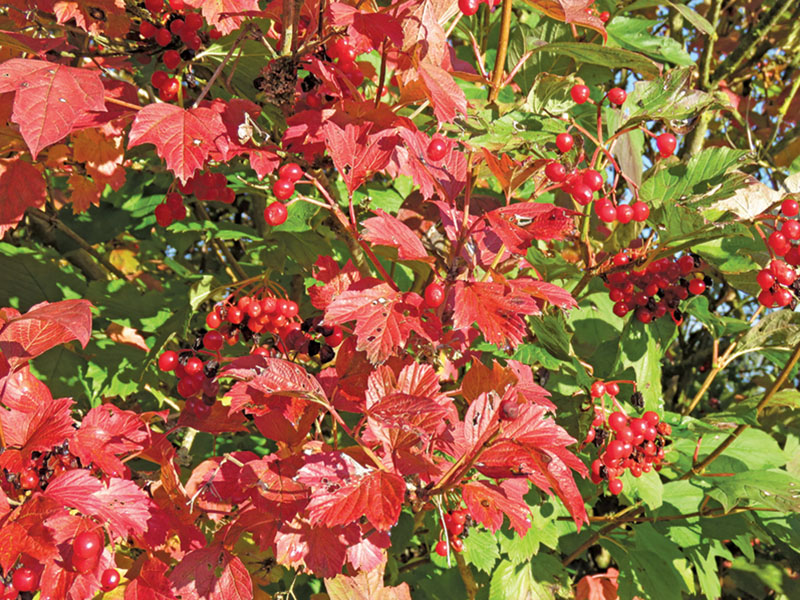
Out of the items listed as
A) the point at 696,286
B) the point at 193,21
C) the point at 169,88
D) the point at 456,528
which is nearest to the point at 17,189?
the point at 169,88

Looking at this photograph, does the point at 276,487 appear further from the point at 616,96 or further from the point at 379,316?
the point at 616,96

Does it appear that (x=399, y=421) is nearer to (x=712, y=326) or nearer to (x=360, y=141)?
(x=360, y=141)

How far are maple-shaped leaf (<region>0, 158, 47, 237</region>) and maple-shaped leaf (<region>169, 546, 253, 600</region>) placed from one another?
94 centimetres

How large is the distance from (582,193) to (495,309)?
39cm

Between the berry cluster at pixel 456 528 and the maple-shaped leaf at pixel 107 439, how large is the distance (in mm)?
664

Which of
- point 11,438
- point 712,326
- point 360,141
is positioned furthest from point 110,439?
point 712,326

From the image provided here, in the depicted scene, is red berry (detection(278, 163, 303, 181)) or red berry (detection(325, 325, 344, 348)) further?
red berry (detection(325, 325, 344, 348))

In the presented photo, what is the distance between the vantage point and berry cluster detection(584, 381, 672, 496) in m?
1.49

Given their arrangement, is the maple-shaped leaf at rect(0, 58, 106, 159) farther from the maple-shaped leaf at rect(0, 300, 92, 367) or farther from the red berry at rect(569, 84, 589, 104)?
the red berry at rect(569, 84, 589, 104)

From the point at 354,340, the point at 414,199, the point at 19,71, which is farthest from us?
the point at 414,199

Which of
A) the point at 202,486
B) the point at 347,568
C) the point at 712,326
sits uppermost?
the point at 712,326

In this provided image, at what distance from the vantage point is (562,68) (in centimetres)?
186

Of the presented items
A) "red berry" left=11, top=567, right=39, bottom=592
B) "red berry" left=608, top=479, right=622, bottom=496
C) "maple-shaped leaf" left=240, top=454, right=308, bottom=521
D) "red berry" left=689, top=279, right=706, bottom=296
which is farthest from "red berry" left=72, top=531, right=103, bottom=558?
"red berry" left=689, top=279, right=706, bottom=296

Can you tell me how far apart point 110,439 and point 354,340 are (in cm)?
52
